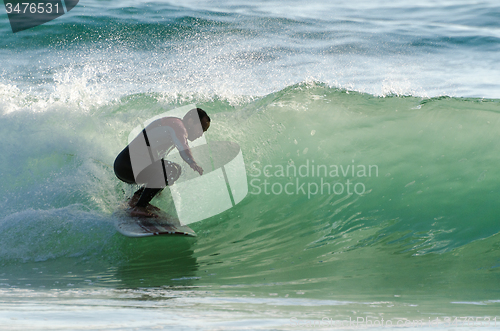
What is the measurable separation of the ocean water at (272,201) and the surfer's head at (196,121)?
134 centimetres

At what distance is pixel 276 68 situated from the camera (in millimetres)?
10148

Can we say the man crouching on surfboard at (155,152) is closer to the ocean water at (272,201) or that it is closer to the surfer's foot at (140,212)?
the surfer's foot at (140,212)

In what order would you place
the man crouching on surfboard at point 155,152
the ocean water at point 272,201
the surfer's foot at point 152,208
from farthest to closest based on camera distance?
the surfer's foot at point 152,208 → the man crouching on surfboard at point 155,152 → the ocean water at point 272,201

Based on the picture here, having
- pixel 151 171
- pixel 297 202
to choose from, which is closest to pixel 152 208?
pixel 151 171

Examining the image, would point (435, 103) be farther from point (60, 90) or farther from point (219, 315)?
point (60, 90)

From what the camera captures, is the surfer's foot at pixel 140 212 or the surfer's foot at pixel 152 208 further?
the surfer's foot at pixel 152 208

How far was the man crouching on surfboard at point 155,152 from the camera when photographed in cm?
422

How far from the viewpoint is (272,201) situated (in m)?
5.70

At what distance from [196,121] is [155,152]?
1.91 feet

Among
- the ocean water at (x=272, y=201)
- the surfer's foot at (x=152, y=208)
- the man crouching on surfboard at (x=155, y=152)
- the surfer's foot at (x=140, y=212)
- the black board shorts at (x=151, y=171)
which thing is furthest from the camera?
the surfer's foot at (x=152, y=208)

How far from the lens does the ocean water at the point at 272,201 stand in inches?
116

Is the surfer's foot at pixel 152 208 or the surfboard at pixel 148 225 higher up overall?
the surfer's foot at pixel 152 208

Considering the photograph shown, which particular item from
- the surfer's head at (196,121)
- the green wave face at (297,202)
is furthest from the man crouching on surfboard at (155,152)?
the green wave face at (297,202)

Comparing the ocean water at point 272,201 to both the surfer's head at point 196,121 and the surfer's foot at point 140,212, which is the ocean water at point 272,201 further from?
the surfer's head at point 196,121
